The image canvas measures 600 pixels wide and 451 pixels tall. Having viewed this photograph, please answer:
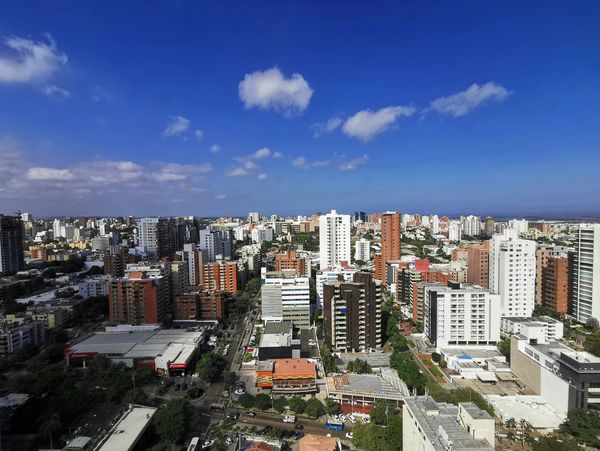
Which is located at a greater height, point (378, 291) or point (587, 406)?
point (378, 291)

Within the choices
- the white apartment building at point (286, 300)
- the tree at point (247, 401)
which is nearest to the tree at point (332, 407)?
the tree at point (247, 401)

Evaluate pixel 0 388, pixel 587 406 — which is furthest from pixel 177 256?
pixel 587 406

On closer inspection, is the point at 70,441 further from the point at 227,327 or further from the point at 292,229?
the point at 292,229

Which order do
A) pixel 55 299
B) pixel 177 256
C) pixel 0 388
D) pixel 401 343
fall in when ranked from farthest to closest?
pixel 177 256, pixel 55 299, pixel 401 343, pixel 0 388

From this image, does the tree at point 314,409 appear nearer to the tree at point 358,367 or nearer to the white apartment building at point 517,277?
the tree at point 358,367

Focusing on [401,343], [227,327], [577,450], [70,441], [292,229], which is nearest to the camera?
[577,450]

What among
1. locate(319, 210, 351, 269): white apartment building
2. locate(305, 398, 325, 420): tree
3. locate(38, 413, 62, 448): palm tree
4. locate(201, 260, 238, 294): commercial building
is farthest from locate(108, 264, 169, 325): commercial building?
locate(319, 210, 351, 269): white apartment building

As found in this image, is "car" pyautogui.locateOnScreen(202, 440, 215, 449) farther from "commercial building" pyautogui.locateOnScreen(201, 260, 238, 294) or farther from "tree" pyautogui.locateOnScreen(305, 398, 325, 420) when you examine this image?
"commercial building" pyautogui.locateOnScreen(201, 260, 238, 294)
